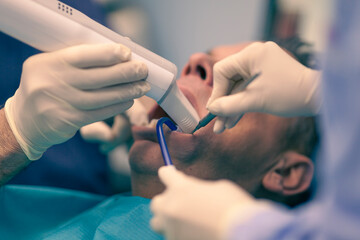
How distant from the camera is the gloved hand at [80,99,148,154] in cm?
141

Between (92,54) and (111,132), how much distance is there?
2.49 feet

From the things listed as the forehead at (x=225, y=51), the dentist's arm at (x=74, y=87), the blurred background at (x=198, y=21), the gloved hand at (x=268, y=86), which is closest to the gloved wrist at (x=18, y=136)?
the dentist's arm at (x=74, y=87)

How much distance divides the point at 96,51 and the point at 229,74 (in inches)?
14.1

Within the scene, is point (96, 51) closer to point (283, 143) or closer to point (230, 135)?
point (230, 135)

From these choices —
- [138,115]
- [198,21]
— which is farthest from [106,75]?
[198,21]

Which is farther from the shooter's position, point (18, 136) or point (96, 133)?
point (96, 133)

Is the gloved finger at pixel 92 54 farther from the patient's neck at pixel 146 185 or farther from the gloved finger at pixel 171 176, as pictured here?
the patient's neck at pixel 146 185

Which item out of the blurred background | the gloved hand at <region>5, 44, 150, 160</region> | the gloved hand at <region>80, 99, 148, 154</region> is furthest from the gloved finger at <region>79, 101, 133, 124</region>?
the blurred background

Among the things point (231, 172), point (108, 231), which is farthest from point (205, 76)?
point (108, 231)

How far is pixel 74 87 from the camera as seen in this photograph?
80cm

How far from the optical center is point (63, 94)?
0.80m

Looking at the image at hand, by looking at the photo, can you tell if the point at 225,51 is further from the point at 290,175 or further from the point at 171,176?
the point at 171,176

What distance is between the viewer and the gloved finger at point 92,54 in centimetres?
75

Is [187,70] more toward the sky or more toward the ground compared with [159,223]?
more toward the sky
